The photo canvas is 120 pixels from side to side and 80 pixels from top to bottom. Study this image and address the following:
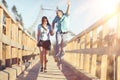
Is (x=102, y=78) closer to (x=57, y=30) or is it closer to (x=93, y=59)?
(x=93, y=59)

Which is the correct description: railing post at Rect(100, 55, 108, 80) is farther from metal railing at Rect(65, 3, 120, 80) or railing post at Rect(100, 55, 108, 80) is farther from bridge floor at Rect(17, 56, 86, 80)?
bridge floor at Rect(17, 56, 86, 80)

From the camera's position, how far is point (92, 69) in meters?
8.68

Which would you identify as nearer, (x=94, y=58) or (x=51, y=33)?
(x=94, y=58)

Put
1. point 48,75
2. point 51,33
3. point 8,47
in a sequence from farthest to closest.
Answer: point 51,33
point 48,75
point 8,47

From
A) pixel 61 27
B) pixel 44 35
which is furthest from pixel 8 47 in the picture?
pixel 61 27

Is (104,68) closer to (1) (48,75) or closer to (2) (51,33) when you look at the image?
(1) (48,75)

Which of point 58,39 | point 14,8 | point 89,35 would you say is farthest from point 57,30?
point 14,8

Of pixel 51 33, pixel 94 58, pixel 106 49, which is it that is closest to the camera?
pixel 106 49

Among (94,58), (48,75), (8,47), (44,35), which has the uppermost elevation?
(44,35)

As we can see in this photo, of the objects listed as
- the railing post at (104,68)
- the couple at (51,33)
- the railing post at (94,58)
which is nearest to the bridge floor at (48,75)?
the couple at (51,33)

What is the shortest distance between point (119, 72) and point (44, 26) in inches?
167

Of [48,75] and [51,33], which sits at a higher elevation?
[51,33]

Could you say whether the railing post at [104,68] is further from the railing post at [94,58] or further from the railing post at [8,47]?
the railing post at [8,47]

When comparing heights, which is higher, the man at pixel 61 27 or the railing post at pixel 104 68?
the man at pixel 61 27
